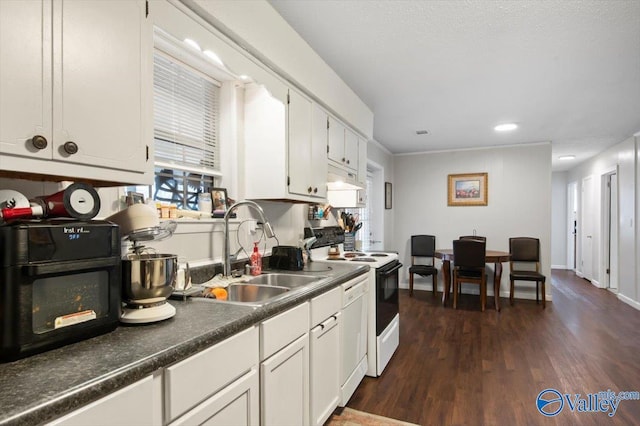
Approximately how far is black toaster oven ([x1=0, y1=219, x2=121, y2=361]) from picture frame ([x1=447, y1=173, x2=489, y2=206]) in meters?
5.68

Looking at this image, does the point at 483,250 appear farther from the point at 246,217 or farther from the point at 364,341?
the point at 246,217

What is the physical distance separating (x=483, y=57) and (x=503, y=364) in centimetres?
247

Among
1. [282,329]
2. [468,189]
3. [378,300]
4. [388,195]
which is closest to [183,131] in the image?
[282,329]

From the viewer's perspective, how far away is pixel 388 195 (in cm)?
603

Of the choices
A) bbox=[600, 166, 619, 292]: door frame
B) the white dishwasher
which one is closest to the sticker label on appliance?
the white dishwasher

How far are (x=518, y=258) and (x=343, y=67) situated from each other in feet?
14.0

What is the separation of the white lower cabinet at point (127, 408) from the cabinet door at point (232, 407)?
11 centimetres

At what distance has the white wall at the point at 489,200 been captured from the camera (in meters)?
5.47

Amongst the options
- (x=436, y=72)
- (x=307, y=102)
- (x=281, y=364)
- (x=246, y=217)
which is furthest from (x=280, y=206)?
(x=436, y=72)

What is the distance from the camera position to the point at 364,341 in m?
2.69

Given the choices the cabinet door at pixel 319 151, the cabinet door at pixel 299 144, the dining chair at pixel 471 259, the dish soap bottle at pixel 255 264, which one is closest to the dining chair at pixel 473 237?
the dining chair at pixel 471 259

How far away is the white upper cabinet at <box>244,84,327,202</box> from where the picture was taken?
2.23 meters

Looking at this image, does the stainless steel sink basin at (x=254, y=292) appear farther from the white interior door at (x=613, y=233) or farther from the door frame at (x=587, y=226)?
the door frame at (x=587, y=226)

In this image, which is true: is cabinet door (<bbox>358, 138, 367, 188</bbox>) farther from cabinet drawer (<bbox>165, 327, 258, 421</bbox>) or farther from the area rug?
cabinet drawer (<bbox>165, 327, 258, 421</bbox>)
